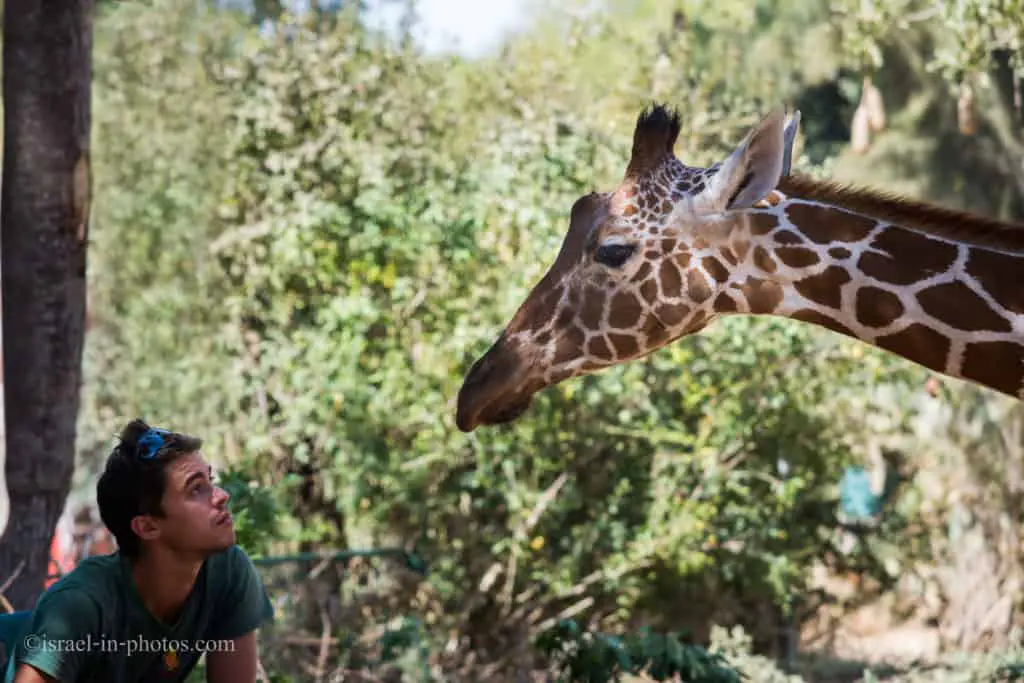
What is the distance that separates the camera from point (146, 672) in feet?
12.5

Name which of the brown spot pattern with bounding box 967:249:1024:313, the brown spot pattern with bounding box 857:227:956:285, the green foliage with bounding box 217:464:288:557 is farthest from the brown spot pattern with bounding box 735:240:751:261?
the green foliage with bounding box 217:464:288:557

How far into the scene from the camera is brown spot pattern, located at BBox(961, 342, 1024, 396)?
4141 mm

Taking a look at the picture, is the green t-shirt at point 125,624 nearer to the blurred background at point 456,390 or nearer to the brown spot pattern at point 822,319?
the brown spot pattern at point 822,319

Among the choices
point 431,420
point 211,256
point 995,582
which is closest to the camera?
point 431,420

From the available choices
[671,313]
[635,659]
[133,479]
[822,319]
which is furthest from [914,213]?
[133,479]

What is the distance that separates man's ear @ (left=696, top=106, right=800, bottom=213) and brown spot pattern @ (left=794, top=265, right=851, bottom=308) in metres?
0.28

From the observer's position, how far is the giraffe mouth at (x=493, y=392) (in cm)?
438

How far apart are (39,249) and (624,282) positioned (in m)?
2.21

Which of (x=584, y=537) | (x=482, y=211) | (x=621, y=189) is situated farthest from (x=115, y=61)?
(x=621, y=189)

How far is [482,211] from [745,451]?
A: 2108mm

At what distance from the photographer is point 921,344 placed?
14.0 feet

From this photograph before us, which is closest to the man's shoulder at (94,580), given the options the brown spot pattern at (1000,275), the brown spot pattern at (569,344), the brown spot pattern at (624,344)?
the brown spot pattern at (569,344)

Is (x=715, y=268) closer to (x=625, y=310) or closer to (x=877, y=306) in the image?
(x=625, y=310)

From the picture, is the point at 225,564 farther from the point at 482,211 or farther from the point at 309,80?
the point at 309,80
